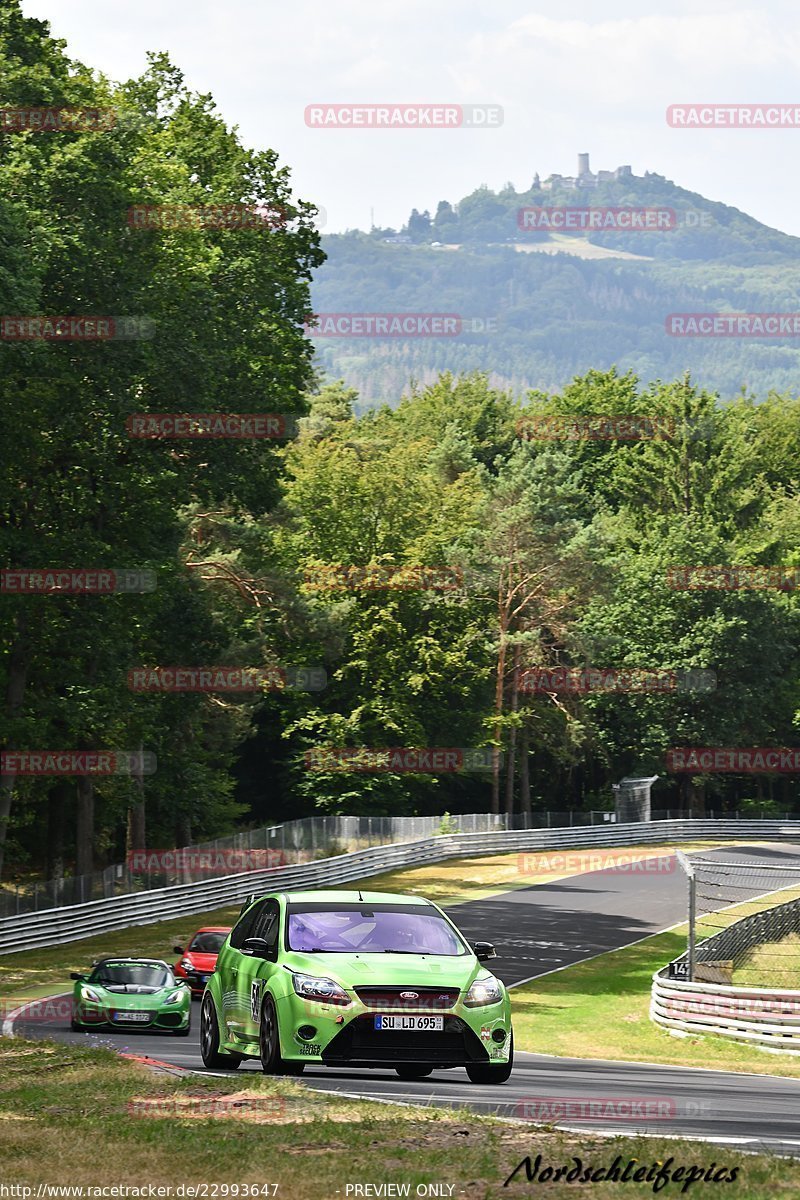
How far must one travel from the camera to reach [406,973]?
13.4 metres

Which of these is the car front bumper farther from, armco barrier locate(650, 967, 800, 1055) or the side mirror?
armco barrier locate(650, 967, 800, 1055)

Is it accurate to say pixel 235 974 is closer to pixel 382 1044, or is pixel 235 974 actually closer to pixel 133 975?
pixel 382 1044

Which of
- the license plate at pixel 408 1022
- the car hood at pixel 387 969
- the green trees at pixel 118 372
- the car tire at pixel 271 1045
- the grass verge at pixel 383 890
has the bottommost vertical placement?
the grass verge at pixel 383 890

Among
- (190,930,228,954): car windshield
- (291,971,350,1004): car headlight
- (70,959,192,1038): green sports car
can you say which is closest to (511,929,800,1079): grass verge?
(190,930,228,954): car windshield

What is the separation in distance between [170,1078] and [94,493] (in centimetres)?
2776

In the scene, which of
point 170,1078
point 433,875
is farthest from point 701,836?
point 170,1078

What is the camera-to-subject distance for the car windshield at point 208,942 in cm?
3181

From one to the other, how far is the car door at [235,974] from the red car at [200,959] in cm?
1560

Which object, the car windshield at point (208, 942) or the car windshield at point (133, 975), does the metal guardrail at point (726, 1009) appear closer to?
the car windshield at point (208, 942)

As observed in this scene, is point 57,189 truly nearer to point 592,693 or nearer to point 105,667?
point 105,667

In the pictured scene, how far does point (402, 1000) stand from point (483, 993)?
709mm

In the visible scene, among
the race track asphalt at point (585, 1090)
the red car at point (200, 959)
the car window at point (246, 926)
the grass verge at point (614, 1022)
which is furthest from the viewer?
the red car at point (200, 959)

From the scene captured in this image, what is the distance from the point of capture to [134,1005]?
79.4ft

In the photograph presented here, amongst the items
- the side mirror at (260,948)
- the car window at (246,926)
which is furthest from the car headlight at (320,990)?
the car window at (246,926)
